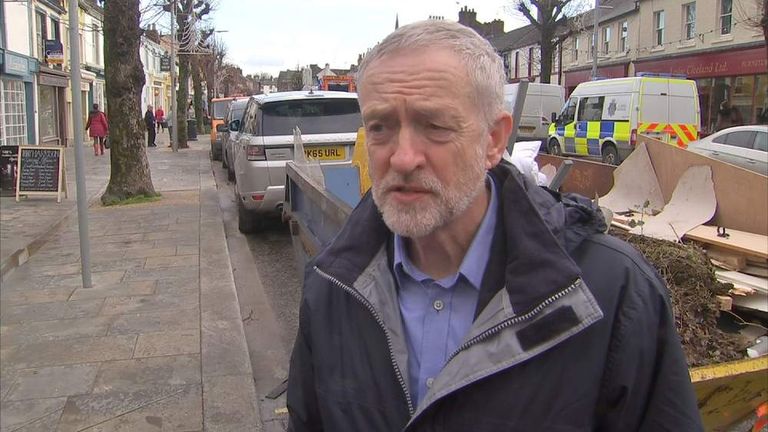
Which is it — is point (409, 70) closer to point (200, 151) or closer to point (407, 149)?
point (407, 149)

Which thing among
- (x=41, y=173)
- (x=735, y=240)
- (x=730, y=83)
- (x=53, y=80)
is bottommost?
(x=735, y=240)

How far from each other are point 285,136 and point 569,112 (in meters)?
14.7

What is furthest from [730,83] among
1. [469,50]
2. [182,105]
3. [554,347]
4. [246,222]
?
[554,347]

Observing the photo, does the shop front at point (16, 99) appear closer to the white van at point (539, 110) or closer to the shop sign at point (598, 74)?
the white van at point (539, 110)

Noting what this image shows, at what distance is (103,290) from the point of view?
595cm

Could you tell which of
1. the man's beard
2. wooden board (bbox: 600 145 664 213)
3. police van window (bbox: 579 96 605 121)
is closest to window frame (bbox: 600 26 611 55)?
police van window (bbox: 579 96 605 121)

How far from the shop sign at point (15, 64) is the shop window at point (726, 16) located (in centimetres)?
2424

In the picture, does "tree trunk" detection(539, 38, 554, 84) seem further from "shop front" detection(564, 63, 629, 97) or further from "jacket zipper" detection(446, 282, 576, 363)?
"jacket zipper" detection(446, 282, 576, 363)

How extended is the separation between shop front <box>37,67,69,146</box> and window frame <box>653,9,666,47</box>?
24.7 m

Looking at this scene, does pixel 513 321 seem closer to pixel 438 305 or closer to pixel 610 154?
pixel 438 305

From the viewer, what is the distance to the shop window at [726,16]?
24.6 meters

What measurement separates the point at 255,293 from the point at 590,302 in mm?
5404

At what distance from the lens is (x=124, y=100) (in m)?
11.1

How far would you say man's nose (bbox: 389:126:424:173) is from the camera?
146cm
